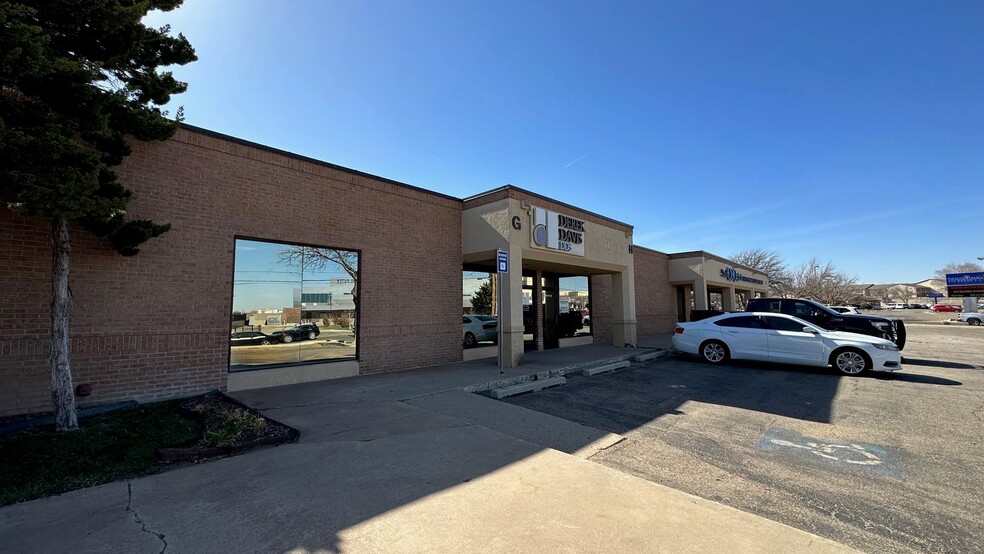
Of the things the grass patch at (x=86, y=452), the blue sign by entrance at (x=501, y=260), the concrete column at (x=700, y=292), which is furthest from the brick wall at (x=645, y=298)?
the grass patch at (x=86, y=452)

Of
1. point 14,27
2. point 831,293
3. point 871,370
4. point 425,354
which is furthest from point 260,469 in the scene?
point 831,293

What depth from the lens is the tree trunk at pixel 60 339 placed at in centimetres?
533

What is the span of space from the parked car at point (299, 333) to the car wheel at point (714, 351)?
10637 mm

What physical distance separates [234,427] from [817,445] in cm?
730

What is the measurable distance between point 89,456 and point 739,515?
643 centimetres

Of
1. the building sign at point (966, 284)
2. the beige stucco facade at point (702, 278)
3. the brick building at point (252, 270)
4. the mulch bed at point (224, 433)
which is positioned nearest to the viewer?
the mulch bed at point (224, 433)

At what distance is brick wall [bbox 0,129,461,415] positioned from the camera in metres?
6.26

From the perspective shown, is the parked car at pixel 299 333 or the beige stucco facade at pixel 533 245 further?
the beige stucco facade at pixel 533 245

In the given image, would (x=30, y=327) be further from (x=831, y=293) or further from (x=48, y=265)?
Result: (x=831, y=293)

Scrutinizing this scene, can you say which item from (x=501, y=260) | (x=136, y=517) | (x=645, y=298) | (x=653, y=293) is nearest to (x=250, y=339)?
(x=501, y=260)

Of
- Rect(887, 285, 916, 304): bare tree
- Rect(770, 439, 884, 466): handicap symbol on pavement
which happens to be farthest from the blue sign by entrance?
Rect(887, 285, 916, 304): bare tree

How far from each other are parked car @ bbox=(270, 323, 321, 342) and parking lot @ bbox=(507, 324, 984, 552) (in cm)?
485

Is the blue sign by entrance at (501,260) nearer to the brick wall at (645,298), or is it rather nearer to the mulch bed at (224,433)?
the mulch bed at (224,433)

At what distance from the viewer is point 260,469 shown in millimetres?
4281
